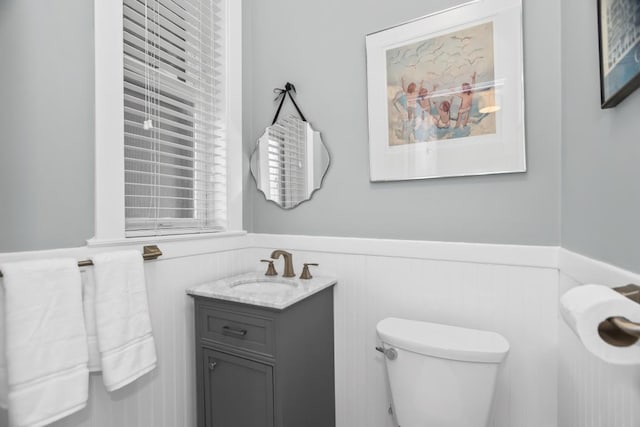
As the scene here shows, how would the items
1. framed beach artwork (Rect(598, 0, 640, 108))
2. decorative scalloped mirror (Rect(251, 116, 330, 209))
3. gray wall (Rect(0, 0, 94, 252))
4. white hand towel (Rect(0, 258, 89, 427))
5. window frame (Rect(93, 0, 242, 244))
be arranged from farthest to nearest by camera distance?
1. decorative scalloped mirror (Rect(251, 116, 330, 209))
2. window frame (Rect(93, 0, 242, 244))
3. gray wall (Rect(0, 0, 94, 252))
4. white hand towel (Rect(0, 258, 89, 427))
5. framed beach artwork (Rect(598, 0, 640, 108))

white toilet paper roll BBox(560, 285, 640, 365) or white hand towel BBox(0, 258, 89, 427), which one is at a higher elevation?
white toilet paper roll BBox(560, 285, 640, 365)

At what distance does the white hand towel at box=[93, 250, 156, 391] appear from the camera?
0.99 m

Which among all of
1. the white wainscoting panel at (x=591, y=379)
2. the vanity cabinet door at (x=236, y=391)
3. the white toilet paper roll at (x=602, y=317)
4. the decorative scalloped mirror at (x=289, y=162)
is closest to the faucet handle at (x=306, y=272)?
the decorative scalloped mirror at (x=289, y=162)

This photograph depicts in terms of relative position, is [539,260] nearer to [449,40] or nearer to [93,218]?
[449,40]

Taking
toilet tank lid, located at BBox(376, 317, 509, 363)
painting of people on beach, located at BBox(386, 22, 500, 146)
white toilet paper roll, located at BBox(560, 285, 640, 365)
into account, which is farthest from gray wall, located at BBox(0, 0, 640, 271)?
toilet tank lid, located at BBox(376, 317, 509, 363)

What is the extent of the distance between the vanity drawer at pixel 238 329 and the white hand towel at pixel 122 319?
24cm

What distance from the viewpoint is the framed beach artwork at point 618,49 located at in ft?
1.90

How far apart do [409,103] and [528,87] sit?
0.44 meters

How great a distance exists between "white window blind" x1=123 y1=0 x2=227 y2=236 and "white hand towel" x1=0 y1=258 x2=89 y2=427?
35 cm

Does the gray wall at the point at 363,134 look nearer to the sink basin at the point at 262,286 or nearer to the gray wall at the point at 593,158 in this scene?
the gray wall at the point at 593,158

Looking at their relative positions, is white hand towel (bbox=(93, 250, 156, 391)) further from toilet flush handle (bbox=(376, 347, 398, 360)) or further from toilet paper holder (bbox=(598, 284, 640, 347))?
toilet paper holder (bbox=(598, 284, 640, 347))

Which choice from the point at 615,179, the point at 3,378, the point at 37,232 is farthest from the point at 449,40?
the point at 3,378

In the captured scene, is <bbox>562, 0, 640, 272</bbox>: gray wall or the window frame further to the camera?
the window frame

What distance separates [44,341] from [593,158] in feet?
5.33
